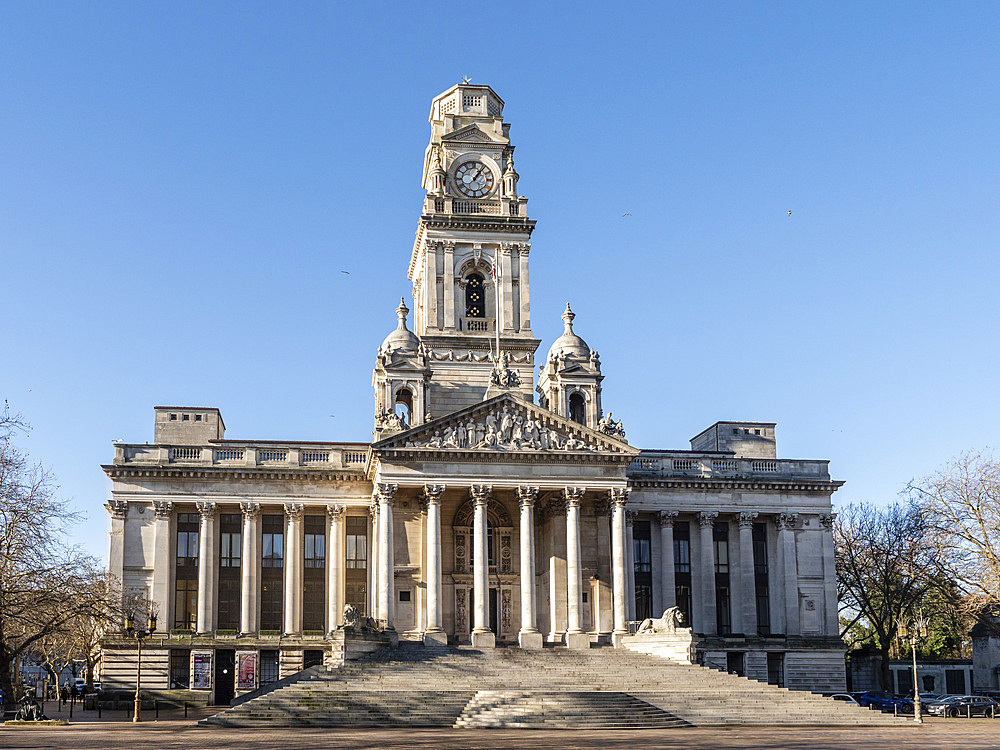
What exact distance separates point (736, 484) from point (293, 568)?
92.0 feet

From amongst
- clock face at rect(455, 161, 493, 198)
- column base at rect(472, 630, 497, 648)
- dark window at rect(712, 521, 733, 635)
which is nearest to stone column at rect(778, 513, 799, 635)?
dark window at rect(712, 521, 733, 635)

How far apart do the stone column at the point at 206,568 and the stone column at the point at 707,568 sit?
29.6 metres

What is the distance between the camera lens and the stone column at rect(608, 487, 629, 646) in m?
65.9

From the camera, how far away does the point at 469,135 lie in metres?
79.8

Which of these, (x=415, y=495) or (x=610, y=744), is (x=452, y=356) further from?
(x=610, y=744)

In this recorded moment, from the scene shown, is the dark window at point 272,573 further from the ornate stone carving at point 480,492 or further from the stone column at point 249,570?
the ornate stone carving at point 480,492

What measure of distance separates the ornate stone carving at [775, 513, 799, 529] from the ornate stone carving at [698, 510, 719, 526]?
4272 millimetres

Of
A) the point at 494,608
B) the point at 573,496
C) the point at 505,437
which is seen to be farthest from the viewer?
the point at 494,608

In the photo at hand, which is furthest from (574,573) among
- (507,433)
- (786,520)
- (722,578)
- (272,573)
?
(272,573)

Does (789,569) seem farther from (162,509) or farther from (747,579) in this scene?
(162,509)

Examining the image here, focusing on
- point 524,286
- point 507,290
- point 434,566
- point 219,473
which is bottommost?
point 434,566

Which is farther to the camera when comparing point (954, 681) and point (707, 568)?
point (954, 681)

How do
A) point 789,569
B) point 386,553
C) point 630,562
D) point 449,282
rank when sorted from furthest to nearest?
point 449,282 < point 789,569 < point 630,562 < point 386,553

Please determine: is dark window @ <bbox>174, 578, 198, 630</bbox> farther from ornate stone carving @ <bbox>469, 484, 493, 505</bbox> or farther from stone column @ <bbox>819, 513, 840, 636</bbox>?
stone column @ <bbox>819, 513, 840, 636</bbox>
